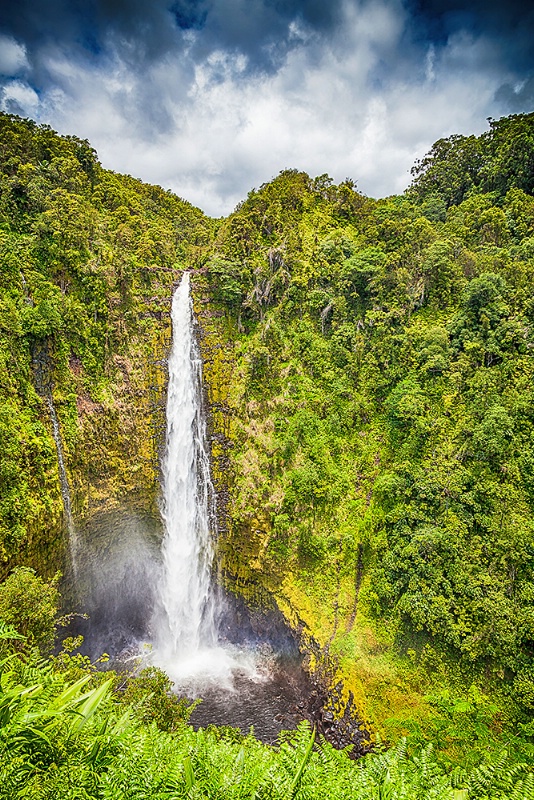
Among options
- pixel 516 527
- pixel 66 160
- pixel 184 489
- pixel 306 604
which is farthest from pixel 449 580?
pixel 66 160

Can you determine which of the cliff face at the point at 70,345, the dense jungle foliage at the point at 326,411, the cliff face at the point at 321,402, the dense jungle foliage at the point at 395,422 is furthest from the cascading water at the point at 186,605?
the dense jungle foliage at the point at 395,422

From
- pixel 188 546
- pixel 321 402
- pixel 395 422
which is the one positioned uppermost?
pixel 321 402

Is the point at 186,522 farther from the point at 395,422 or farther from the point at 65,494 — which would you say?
the point at 395,422

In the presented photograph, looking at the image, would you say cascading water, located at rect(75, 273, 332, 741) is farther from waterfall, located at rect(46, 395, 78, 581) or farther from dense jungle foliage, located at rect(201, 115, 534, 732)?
dense jungle foliage, located at rect(201, 115, 534, 732)

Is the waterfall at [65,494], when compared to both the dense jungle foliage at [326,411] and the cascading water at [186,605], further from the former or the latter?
the cascading water at [186,605]

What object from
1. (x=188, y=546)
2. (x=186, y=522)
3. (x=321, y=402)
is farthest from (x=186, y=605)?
(x=321, y=402)

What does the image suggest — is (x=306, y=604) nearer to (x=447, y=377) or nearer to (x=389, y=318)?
(x=447, y=377)

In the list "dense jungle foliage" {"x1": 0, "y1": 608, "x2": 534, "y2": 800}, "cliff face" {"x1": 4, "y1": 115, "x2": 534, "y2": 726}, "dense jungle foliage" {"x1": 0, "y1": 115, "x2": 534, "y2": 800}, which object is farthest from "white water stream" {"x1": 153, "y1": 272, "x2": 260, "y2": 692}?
"dense jungle foliage" {"x1": 0, "y1": 608, "x2": 534, "y2": 800}
